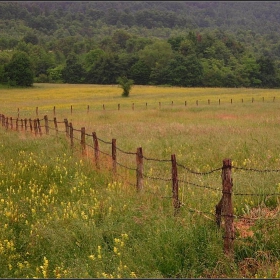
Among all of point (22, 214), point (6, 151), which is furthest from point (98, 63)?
point (22, 214)

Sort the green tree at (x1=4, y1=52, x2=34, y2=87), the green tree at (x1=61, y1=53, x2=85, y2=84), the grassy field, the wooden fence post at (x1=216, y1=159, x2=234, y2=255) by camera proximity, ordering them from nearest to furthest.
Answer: the grassy field → the wooden fence post at (x1=216, y1=159, x2=234, y2=255) → the green tree at (x1=4, y1=52, x2=34, y2=87) → the green tree at (x1=61, y1=53, x2=85, y2=84)

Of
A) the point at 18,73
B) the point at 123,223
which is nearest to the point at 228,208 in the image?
the point at 123,223

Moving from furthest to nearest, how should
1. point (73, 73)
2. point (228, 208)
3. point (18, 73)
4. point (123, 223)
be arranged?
point (73, 73), point (18, 73), point (123, 223), point (228, 208)

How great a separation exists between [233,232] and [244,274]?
0.68 metres

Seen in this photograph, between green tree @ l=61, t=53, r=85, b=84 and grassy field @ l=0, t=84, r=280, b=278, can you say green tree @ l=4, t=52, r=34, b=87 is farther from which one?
grassy field @ l=0, t=84, r=280, b=278

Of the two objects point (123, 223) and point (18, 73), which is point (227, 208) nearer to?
point (123, 223)

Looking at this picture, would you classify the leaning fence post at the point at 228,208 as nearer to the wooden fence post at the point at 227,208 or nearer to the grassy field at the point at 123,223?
the wooden fence post at the point at 227,208

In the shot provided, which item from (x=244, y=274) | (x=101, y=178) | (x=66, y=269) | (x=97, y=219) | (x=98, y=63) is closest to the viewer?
(x=244, y=274)

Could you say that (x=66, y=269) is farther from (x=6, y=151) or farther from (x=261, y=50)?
(x=261, y=50)

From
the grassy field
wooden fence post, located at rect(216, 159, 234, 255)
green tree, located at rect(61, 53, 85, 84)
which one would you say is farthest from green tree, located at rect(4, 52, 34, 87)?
wooden fence post, located at rect(216, 159, 234, 255)

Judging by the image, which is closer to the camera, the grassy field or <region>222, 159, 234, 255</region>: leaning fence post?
the grassy field

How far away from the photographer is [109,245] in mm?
6508

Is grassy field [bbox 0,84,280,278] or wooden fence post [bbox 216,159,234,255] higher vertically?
wooden fence post [bbox 216,159,234,255]

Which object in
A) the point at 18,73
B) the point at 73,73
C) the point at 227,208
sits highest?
the point at 73,73
